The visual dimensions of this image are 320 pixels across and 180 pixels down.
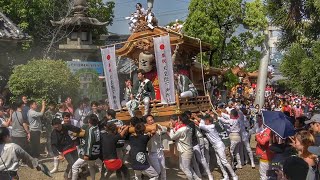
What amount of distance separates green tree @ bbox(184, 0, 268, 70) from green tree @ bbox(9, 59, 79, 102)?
13584 millimetres

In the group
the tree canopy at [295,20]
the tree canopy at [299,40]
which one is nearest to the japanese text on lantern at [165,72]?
the tree canopy at [299,40]

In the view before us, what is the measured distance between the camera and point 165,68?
37.7 feet

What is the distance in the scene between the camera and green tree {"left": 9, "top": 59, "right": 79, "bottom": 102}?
14.8 m

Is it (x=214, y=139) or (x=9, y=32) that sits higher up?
(x=9, y=32)

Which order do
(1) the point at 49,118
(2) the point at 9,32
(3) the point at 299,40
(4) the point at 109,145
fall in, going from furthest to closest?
(2) the point at 9,32 → (3) the point at 299,40 → (1) the point at 49,118 → (4) the point at 109,145

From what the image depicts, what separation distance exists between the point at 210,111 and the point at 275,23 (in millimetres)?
3905

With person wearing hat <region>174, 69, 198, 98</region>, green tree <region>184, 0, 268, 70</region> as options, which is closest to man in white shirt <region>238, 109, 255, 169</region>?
person wearing hat <region>174, 69, 198, 98</region>

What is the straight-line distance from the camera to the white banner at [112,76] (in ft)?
41.7

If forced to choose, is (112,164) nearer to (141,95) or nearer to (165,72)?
(141,95)

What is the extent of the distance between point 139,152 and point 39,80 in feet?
25.4

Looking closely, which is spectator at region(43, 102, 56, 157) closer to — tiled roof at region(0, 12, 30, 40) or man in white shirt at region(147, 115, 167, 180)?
tiled roof at region(0, 12, 30, 40)

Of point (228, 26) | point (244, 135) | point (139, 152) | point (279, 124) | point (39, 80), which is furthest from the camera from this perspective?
point (228, 26)

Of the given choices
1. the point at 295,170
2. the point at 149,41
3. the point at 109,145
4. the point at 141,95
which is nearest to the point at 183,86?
the point at 141,95

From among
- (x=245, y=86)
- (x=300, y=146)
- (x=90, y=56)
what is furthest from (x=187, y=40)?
(x=245, y=86)
